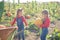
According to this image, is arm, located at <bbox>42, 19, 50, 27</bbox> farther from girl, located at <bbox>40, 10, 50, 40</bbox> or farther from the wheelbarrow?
the wheelbarrow

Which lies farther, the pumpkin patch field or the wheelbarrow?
the pumpkin patch field

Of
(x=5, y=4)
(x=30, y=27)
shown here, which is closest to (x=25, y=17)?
(x=30, y=27)

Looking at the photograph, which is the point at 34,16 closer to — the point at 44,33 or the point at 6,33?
the point at 44,33

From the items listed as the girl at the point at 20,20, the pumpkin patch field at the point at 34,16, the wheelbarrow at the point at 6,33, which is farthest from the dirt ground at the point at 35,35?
the wheelbarrow at the point at 6,33

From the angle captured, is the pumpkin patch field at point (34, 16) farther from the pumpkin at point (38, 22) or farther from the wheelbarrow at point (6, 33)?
the wheelbarrow at point (6, 33)

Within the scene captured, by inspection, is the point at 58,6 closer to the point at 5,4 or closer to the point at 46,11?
the point at 46,11

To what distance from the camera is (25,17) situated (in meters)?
2.85

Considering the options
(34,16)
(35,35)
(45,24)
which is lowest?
(35,35)

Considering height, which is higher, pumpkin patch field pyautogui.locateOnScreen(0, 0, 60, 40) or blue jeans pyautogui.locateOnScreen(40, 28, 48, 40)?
pumpkin patch field pyautogui.locateOnScreen(0, 0, 60, 40)

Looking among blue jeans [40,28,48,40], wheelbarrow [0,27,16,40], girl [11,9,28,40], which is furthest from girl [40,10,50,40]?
wheelbarrow [0,27,16,40]

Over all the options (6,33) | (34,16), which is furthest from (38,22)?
(6,33)

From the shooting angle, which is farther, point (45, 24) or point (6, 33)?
point (45, 24)

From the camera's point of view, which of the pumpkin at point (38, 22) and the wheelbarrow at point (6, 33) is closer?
the wheelbarrow at point (6, 33)

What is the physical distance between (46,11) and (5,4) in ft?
1.93
